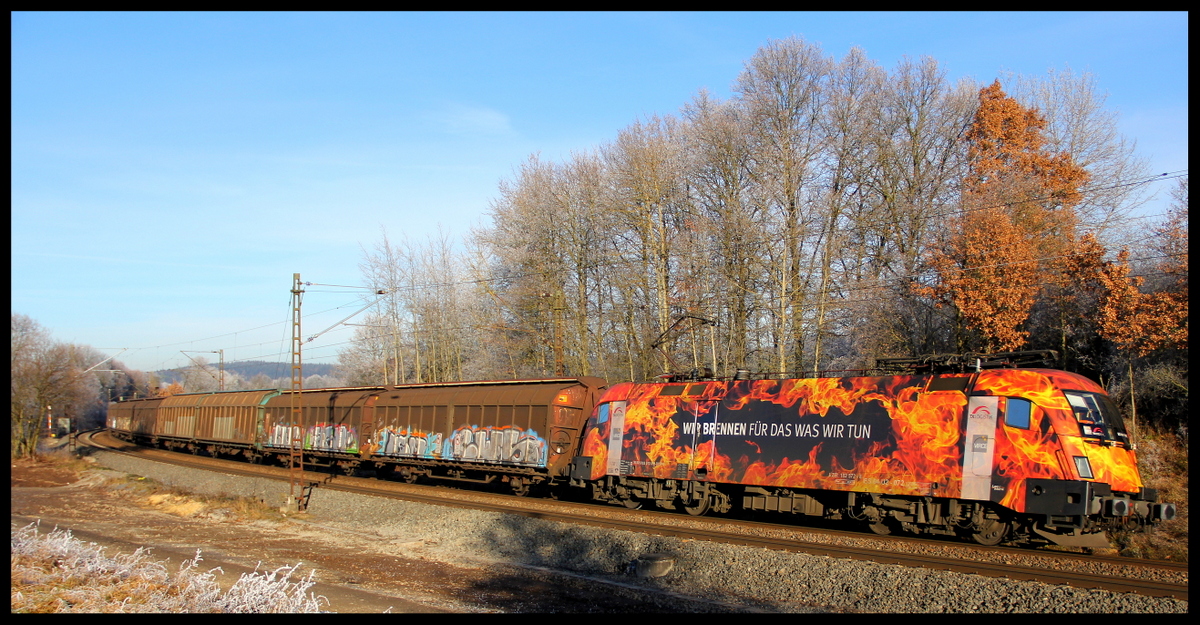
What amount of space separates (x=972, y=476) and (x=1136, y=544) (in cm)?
351

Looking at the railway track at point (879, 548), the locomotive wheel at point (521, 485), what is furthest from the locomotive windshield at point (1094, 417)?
the locomotive wheel at point (521, 485)

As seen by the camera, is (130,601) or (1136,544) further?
(1136,544)

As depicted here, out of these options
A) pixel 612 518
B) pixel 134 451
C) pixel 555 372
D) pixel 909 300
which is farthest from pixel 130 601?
pixel 134 451

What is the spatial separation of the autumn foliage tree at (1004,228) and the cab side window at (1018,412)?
14.2 m

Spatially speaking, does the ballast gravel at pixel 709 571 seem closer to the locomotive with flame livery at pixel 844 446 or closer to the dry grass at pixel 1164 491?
the locomotive with flame livery at pixel 844 446

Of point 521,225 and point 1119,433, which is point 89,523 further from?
point 521,225

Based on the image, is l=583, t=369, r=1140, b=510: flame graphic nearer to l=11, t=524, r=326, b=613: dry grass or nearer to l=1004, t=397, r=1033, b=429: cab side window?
l=1004, t=397, r=1033, b=429: cab side window

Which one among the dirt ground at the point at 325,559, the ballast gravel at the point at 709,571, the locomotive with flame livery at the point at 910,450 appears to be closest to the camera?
the ballast gravel at the point at 709,571

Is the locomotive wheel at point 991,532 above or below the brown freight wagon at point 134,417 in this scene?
above

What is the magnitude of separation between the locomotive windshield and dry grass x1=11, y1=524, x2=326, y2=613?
483 inches

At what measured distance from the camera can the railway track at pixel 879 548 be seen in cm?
1148

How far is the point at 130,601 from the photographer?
30.5 feet

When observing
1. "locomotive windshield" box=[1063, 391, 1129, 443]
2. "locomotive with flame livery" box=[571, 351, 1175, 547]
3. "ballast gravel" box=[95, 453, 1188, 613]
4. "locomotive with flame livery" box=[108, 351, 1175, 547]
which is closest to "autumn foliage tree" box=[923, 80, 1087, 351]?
"locomotive with flame livery" box=[108, 351, 1175, 547]

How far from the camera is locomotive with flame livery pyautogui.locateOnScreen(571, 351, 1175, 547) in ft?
43.4
